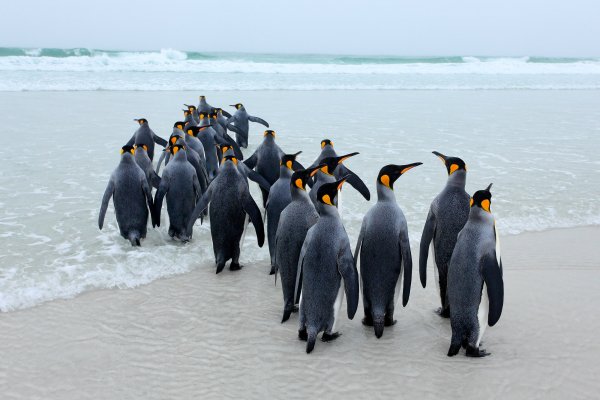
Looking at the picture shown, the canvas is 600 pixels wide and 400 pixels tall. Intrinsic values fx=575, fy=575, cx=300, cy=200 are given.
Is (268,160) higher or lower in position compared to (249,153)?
higher

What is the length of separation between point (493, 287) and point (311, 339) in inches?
45.3

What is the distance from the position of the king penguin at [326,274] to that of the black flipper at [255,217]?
1.35 meters

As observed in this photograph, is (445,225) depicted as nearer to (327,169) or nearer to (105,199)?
(327,169)

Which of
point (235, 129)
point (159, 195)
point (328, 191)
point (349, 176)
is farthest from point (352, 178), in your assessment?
point (235, 129)

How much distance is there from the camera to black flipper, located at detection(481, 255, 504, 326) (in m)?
3.40

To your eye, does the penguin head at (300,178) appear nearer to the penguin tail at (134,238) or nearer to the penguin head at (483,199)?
the penguin head at (483,199)

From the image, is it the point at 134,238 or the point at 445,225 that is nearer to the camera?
the point at 445,225

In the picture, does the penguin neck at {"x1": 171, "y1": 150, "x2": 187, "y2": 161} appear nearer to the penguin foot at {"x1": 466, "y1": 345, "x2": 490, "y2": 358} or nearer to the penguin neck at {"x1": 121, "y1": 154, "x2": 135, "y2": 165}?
the penguin neck at {"x1": 121, "y1": 154, "x2": 135, "y2": 165}

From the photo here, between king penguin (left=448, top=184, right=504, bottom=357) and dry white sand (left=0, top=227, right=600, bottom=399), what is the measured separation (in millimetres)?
142

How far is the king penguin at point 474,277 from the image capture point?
11.4 feet

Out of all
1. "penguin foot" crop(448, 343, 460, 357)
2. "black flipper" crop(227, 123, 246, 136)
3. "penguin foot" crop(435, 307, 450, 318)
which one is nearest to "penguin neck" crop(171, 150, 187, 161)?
"penguin foot" crop(435, 307, 450, 318)

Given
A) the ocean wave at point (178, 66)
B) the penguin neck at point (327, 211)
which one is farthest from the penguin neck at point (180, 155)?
the ocean wave at point (178, 66)

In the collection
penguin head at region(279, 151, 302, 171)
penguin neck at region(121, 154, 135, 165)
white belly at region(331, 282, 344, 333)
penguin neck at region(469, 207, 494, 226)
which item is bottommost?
white belly at region(331, 282, 344, 333)

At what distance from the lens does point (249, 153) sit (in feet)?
34.3
